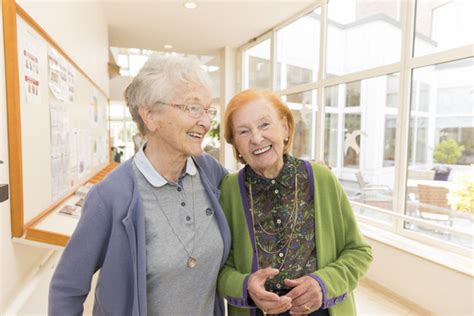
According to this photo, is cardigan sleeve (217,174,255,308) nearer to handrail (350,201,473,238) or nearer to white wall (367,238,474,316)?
white wall (367,238,474,316)

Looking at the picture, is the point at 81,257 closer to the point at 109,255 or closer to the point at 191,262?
the point at 109,255

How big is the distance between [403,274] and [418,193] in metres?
0.81

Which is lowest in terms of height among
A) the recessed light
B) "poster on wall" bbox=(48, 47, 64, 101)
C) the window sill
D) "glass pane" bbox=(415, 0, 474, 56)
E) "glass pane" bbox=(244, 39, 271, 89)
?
the window sill

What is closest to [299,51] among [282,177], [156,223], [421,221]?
[421,221]

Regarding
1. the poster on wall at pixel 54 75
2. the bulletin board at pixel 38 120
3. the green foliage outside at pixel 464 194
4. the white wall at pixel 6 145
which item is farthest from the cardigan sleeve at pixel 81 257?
the green foliage outside at pixel 464 194

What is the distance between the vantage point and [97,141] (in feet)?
12.6

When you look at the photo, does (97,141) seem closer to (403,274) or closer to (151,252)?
(151,252)

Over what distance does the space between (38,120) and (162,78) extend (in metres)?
0.98

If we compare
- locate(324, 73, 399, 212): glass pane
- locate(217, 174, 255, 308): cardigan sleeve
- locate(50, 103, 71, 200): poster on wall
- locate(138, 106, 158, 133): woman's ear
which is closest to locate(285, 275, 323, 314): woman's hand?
locate(217, 174, 255, 308): cardigan sleeve

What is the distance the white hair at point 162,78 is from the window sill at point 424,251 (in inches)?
102

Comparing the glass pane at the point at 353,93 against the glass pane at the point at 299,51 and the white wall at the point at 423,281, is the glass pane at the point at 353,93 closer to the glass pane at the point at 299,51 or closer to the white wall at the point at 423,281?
the glass pane at the point at 299,51

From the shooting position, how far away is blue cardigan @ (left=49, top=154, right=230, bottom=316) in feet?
3.21

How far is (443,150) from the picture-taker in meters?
2.96

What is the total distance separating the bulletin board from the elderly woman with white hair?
22.7 inches
